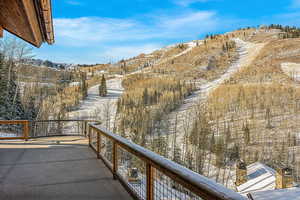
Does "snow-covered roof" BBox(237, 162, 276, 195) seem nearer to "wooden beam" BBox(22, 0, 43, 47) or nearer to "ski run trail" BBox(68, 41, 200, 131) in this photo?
"ski run trail" BBox(68, 41, 200, 131)

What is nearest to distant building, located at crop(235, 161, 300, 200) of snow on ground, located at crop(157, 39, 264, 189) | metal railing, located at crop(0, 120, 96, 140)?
snow on ground, located at crop(157, 39, 264, 189)

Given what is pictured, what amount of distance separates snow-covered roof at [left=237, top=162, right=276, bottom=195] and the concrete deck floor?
50.9ft

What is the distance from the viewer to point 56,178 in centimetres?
400

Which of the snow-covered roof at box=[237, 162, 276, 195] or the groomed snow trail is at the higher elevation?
the groomed snow trail

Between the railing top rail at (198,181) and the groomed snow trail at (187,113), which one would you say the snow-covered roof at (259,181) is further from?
the railing top rail at (198,181)

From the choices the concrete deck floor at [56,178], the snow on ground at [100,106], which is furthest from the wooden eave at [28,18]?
the snow on ground at [100,106]

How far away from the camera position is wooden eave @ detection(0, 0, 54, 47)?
9.60 feet

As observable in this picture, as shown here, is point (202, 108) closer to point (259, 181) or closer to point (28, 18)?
point (259, 181)

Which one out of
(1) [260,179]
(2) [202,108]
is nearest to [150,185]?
(1) [260,179]

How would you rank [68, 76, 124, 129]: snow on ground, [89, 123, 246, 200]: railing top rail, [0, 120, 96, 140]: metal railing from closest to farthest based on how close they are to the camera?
[89, 123, 246, 200]: railing top rail < [0, 120, 96, 140]: metal railing < [68, 76, 124, 129]: snow on ground

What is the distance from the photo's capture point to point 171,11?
35.8 m

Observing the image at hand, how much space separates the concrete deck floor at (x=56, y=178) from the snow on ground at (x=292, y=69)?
4193 cm

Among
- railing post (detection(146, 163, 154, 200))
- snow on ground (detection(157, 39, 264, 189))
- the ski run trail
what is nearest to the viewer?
railing post (detection(146, 163, 154, 200))

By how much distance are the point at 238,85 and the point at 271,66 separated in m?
10.2
